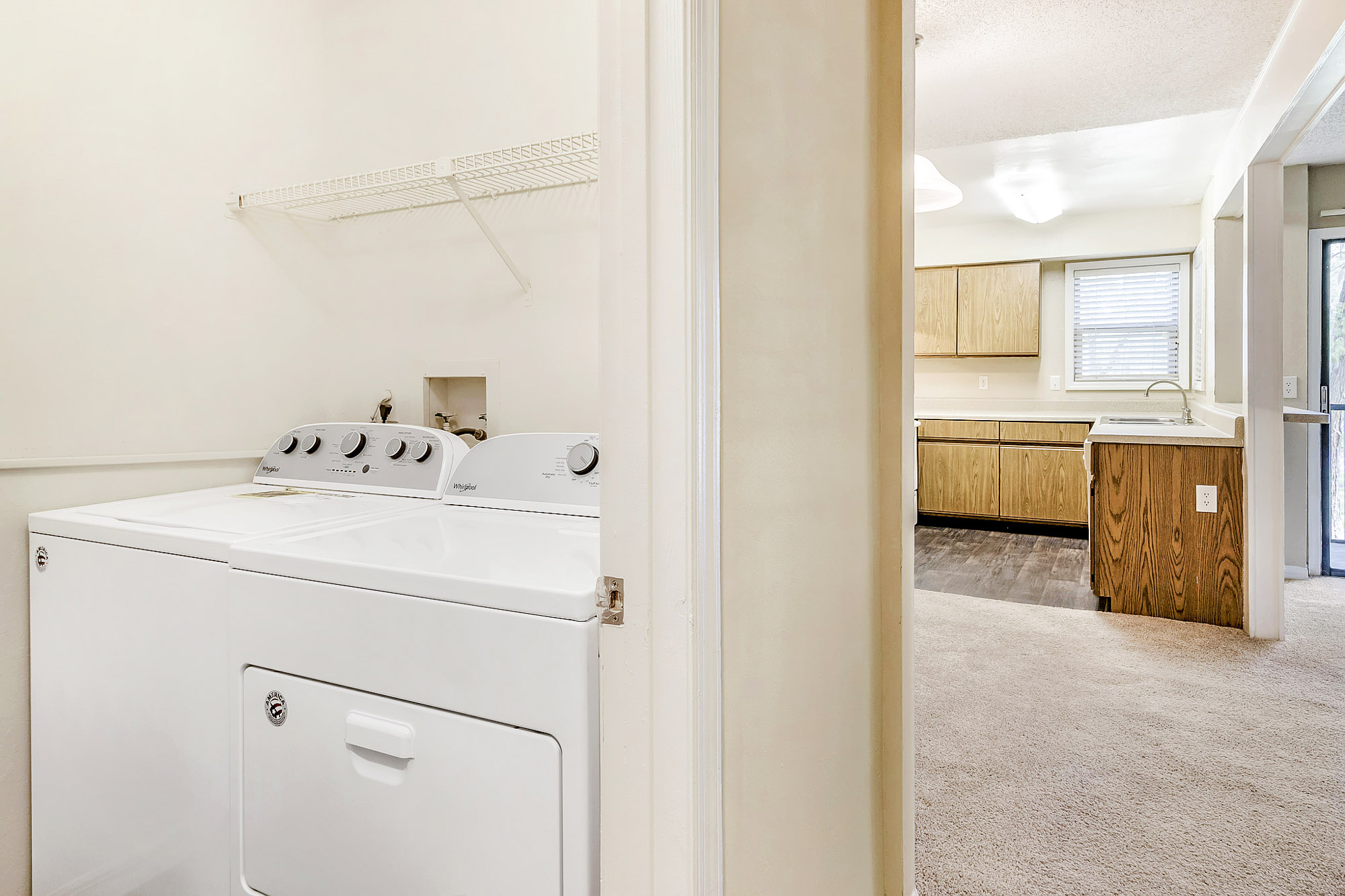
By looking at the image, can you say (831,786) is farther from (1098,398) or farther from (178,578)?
(1098,398)

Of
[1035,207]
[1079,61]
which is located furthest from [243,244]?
[1035,207]

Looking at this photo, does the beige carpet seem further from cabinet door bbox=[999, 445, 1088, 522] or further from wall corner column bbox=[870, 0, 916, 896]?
cabinet door bbox=[999, 445, 1088, 522]

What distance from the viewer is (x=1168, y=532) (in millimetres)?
3262

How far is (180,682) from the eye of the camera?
1.19 metres

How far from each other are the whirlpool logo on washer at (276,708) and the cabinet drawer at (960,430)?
4.89 metres

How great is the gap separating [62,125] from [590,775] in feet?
5.84

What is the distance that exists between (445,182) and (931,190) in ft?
5.45

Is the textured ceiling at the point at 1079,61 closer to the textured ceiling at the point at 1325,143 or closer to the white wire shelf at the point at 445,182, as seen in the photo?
the textured ceiling at the point at 1325,143

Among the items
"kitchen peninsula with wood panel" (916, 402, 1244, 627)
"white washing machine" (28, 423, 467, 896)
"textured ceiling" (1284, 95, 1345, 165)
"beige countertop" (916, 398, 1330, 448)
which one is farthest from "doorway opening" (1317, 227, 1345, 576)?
"white washing machine" (28, 423, 467, 896)

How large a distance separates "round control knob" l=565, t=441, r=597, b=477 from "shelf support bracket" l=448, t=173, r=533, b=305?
60cm

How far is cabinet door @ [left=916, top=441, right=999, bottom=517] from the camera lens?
520cm

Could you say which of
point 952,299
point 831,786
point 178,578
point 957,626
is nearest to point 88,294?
point 178,578

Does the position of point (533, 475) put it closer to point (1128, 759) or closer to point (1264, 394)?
point (1128, 759)

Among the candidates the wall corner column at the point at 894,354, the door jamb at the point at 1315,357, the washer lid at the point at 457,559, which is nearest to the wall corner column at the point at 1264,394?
the door jamb at the point at 1315,357
